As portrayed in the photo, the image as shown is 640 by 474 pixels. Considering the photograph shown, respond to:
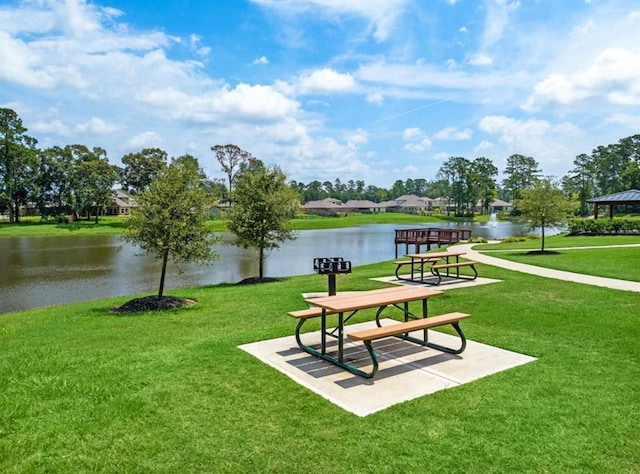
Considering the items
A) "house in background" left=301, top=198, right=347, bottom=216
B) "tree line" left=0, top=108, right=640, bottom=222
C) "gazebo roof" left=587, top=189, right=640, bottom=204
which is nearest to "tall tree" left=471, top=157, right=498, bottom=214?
"tree line" left=0, top=108, right=640, bottom=222

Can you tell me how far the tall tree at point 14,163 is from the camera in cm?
5703

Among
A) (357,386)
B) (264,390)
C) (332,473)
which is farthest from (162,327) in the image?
(332,473)

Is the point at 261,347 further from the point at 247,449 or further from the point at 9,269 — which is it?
the point at 9,269

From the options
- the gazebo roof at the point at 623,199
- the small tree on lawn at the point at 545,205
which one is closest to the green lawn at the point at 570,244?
the small tree on lawn at the point at 545,205

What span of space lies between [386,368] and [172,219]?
751cm

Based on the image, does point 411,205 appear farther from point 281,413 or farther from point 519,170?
point 281,413

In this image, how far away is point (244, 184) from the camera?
17125 millimetres

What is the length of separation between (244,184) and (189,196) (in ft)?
18.2

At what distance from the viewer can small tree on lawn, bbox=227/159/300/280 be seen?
664 inches

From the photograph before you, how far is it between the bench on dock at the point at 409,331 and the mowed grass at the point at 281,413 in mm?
783

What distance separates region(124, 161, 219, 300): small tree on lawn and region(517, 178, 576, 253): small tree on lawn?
15.3 m

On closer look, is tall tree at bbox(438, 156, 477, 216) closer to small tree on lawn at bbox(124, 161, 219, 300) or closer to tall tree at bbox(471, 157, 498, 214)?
tall tree at bbox(471, 157, 498, 214)

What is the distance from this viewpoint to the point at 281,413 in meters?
4.33

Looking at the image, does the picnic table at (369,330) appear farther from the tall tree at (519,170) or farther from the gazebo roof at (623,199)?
the tall tree at (519,170)
